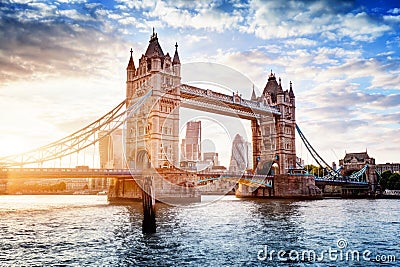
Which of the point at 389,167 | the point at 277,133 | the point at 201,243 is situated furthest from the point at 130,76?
the point at 389,167

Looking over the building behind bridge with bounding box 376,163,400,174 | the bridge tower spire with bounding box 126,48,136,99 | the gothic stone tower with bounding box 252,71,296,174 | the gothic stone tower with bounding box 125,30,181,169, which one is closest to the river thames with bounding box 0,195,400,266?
the gothic stone tower with bounding box 125,30,181,169

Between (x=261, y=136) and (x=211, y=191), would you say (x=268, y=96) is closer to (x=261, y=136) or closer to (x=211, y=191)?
(x=261, y=136)

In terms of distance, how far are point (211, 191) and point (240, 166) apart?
43.8 meters

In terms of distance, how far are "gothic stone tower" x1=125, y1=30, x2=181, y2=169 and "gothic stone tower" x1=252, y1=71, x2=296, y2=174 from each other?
2673 centimetres

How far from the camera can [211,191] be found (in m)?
103

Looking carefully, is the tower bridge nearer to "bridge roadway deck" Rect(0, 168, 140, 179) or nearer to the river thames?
"bridge roadway deck" Rect(0, 168, 140, 179)

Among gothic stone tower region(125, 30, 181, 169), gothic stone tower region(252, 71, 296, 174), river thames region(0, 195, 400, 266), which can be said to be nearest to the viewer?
river thames region(0, 195, 400, 266)

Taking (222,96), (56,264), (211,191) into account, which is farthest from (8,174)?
(211,191)

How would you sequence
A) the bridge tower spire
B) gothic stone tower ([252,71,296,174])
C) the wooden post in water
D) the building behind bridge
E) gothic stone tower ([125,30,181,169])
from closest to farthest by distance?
the wooden post in water < gothic stone tower ([125,30,181,169]) < the bridge tower spire < gothic stone tower ([252,71,296,174]) < the building behind bridge

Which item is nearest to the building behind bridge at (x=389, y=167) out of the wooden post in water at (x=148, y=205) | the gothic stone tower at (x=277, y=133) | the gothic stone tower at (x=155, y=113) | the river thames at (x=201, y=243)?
the gothic stone tower at (x=277, y=133)

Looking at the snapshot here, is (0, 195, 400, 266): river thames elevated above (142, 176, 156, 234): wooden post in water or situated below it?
below

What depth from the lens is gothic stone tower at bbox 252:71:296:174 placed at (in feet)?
239

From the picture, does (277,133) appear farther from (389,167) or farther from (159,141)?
(389,167)

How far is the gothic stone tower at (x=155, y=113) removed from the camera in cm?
4941
